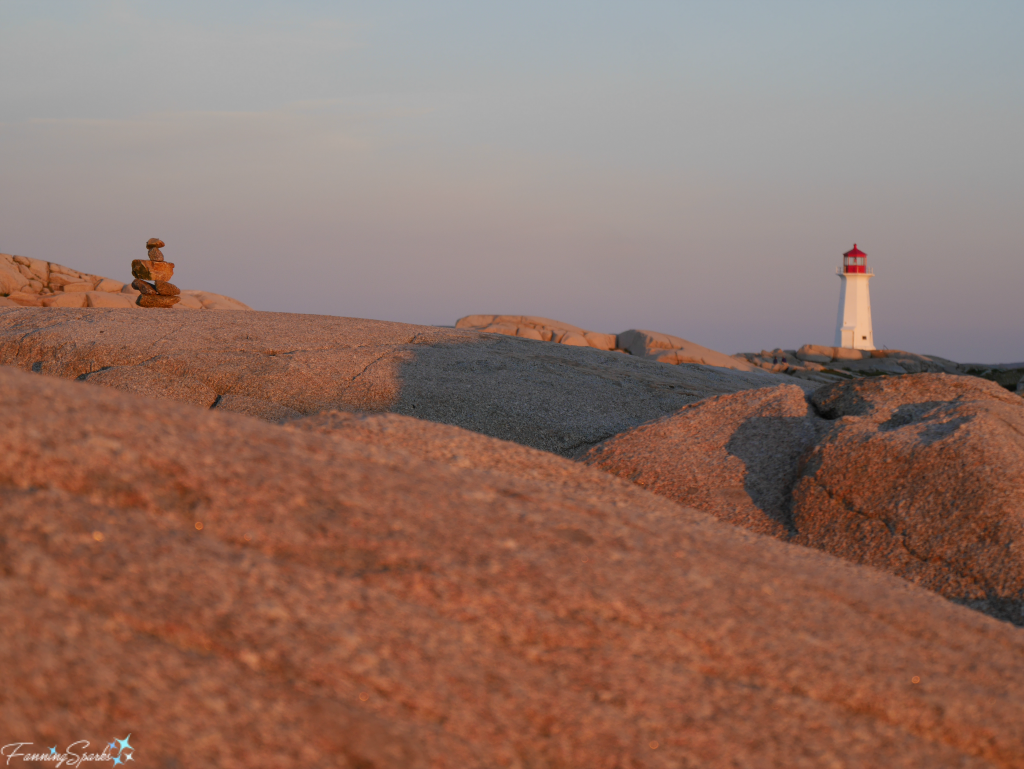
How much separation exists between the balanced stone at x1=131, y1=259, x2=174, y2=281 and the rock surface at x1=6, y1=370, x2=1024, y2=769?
13.2 m

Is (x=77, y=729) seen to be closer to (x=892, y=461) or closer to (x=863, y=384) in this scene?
(x=892, y=461)

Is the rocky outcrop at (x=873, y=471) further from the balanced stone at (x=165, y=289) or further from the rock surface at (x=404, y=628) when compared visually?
the balanced stone at (x=165, y=289)

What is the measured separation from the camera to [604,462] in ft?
20.3

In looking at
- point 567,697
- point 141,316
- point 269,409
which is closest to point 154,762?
point 567,697

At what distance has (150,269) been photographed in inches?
609

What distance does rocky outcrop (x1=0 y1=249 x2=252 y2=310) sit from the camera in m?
20.5

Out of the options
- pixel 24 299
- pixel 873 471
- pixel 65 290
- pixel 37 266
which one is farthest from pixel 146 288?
pixel 873 471

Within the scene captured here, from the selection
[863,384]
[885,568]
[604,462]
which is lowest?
[885,568]

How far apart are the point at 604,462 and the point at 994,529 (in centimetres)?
259

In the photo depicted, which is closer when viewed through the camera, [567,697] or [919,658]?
[567,697]

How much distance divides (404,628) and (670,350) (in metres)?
22.4

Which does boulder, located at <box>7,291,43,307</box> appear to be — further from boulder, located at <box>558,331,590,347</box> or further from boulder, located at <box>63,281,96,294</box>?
boulder, located at <box>558,331,590,347</box>

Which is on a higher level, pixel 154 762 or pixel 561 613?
pixel 561 613

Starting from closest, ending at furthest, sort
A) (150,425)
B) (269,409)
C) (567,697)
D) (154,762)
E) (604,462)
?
(154,762) < (567,697) < (150,425) < (604,462) < (269,409)
